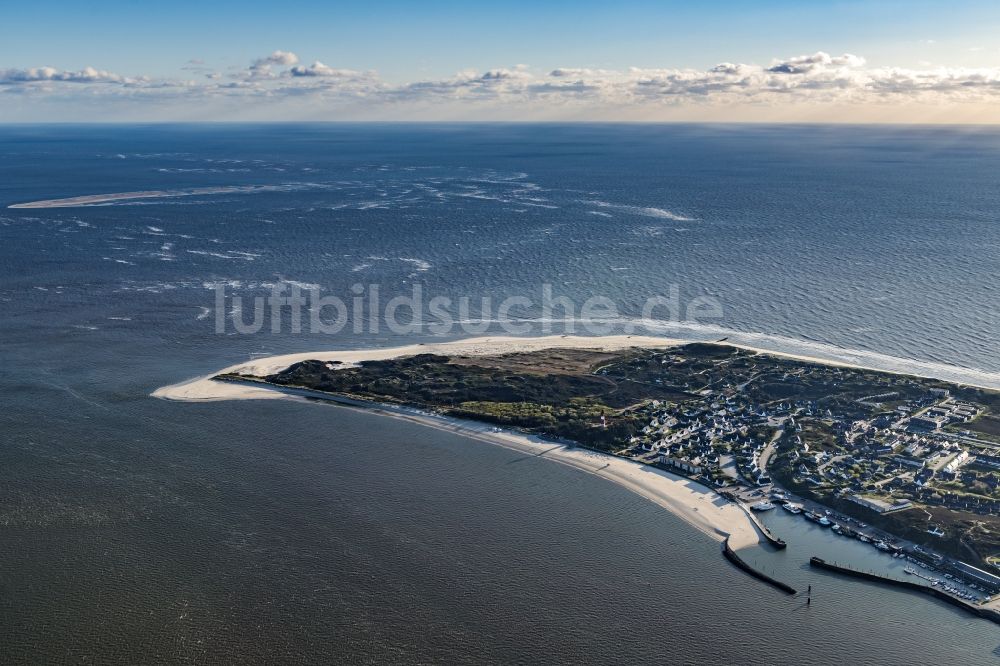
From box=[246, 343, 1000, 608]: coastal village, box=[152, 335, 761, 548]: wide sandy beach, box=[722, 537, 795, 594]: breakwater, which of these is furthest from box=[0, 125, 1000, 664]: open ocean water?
box=[246, 343, 1000, 608]: coastal village

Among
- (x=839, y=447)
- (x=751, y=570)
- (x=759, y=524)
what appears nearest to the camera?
(x=751, y=570)

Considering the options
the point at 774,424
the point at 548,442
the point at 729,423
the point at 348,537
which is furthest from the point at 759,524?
the point at 348,537

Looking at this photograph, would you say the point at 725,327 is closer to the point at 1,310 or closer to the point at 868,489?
the point at 868,489

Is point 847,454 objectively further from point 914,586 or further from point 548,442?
point 548,442

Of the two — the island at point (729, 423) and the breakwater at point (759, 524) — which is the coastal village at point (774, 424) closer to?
the island at point (729, 423)

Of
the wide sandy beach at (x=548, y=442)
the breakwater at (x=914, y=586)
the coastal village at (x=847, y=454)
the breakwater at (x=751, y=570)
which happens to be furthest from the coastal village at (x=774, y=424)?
the breakwater at (x=751, y=570)

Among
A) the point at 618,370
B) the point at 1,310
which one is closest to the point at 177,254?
the point at 1,310

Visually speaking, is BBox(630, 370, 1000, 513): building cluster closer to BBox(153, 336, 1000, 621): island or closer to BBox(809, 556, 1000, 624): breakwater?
BBox(153, 336, 1000, 621): island
